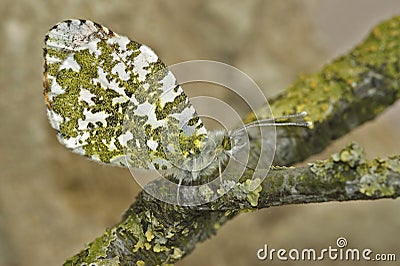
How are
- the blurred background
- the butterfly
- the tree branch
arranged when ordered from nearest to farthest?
the tree branch < the butterfly < the blurred background

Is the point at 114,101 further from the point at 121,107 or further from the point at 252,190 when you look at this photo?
the point at 252,190

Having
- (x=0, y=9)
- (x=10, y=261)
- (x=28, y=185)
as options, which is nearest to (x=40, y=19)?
(x=0, y=9)

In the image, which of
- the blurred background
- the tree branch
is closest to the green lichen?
the tree branch

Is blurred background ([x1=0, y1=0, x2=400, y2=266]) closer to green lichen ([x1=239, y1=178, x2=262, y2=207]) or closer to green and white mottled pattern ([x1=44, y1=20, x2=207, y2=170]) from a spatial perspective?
green and white mottled pattern ([x1=44, y1=20, x2=207, y2=170])

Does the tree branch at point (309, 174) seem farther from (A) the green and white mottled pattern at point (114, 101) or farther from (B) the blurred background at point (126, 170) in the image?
(B) the blurred background at point (126, 170)

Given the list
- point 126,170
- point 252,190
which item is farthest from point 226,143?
point 126,170
